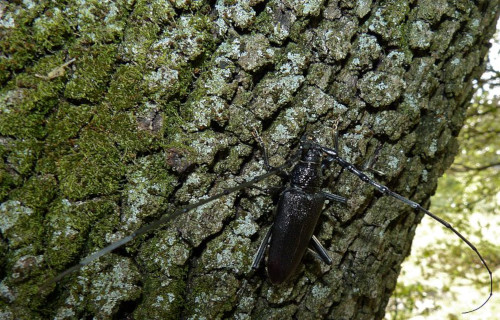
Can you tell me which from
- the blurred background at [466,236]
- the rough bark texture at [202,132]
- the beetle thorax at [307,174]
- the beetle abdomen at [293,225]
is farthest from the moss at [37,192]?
the blurred background at [466,236]

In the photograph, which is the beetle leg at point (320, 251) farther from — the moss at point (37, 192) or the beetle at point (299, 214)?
the moss at point (37, 192)

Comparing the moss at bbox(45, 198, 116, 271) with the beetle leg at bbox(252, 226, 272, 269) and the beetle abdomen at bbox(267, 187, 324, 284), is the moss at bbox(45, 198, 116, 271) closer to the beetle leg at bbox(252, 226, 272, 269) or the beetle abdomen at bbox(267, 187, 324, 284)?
the beetle leg at bbox(252, 226, 272, 269)

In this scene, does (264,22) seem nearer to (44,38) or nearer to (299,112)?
(299,112)

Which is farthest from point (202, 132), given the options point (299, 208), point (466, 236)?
point (466, 236)

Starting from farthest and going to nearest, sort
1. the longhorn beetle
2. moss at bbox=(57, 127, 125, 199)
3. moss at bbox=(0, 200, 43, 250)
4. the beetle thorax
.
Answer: the beetle thorax < the longhorn beetle < moss at bbox=(57, 127, 125, 199) < moss at bbox=(0, 200, 43, 250)

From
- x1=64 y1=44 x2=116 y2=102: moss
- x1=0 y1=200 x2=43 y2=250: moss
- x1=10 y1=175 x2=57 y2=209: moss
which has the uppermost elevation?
x1=64 y1=44 x2=116 y2=102: moss

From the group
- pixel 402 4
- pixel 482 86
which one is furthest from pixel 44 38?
pixel 482 86

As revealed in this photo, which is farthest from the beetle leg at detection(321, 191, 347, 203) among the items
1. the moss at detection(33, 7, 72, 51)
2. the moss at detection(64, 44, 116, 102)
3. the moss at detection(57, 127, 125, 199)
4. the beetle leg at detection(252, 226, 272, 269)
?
the moss at detection(33, 7, 72, 51)
